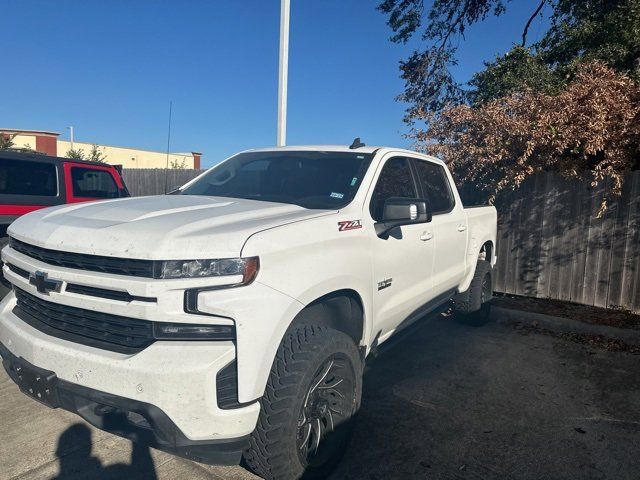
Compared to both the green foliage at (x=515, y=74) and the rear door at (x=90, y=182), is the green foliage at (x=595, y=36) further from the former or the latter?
the rear door at (x=90, y=182)

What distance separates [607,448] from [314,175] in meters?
2.69

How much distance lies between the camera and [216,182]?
3.78 m

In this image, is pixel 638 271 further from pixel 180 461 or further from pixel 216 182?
pixel 180 461

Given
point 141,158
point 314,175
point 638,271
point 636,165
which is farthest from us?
point 141,158

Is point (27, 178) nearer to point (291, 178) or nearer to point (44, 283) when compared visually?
point (291, 178)

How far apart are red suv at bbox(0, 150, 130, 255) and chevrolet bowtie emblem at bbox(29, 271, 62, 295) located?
4.44 metres

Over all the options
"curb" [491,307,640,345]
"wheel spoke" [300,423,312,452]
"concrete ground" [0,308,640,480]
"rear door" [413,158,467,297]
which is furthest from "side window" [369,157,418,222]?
"curb" [491,307,640,345]

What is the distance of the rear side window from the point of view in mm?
7039

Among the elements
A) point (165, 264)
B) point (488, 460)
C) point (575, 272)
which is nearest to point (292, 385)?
point (165, 264)

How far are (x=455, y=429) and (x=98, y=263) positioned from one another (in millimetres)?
2588

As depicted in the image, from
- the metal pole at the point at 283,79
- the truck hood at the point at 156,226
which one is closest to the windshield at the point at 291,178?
the truck hood at the point at 156,226

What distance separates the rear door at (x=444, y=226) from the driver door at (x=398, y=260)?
0.60 ft

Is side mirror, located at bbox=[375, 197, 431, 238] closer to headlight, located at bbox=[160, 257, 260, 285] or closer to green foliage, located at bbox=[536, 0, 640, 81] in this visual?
headlight, located at bbox=[160, 257, 260, 285]

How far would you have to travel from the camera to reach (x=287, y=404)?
2191 millimetres
